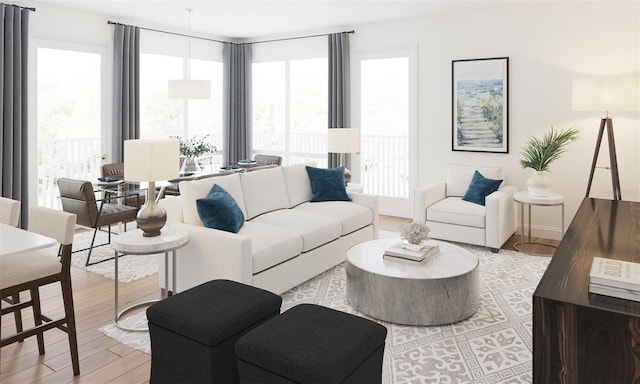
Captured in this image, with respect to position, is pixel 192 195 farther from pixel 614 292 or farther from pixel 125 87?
pixel 125 87

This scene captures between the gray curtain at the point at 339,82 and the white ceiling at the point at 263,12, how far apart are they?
0.26 m

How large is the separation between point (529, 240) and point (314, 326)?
423 centimetres

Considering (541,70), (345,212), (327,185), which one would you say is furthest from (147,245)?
(541,70)

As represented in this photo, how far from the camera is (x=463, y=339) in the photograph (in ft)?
10.1

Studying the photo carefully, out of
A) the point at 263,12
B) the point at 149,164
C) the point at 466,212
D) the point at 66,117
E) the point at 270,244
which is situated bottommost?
the point at 270,244

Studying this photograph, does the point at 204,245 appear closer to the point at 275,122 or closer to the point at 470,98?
the point at 470,98

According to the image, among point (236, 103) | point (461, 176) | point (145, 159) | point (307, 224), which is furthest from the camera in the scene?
point (236, 103)

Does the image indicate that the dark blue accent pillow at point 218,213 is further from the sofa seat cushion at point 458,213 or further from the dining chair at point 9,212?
the sofa seat cushion at point 458,213

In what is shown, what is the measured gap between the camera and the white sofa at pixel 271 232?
3432 mm

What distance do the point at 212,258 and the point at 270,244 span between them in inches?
17.3

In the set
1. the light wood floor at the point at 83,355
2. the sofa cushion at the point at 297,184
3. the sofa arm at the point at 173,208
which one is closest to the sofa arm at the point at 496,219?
the sofa cushion at the point at 297,184

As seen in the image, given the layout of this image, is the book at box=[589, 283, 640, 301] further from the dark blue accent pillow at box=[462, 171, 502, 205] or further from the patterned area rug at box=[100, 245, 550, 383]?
the dark blue accent pillow at box=[462, 171, 502, 205]

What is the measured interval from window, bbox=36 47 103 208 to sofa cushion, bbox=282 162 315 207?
9.70 ft

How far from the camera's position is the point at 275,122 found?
8.16 meters
